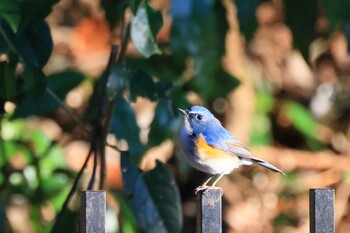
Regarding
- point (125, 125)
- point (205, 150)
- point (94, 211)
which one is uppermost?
point (125, 125)

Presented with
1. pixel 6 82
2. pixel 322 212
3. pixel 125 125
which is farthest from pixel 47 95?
pixel 322 212

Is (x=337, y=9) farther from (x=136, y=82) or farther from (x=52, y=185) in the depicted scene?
(x=52, y=185)

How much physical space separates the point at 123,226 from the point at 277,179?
2.88 m

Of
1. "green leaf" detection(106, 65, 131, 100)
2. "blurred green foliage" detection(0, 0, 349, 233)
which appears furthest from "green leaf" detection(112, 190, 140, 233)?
"green leaf" detection(106, 65, 131, 100)

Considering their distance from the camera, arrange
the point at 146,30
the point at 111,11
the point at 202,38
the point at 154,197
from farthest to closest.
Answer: the point at 111,11
the point at 154,197
the point at 202,38
the point at 146,30

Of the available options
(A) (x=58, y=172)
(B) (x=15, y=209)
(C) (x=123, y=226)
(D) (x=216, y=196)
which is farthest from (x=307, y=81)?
(D) (x=216, y=196)

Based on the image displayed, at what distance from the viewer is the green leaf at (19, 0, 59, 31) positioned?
2904mm

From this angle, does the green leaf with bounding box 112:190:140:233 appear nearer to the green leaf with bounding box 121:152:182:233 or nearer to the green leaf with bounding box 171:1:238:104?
the green leaf with bounding box 121:152:182:233

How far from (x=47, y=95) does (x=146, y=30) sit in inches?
29.6

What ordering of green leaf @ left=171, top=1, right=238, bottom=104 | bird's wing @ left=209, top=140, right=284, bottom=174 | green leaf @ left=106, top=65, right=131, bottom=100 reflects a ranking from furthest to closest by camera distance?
green leaf @ left=106, top=65, right=131, bottom=100 < green leaf @ left=171, top=1, right=238, bottom=104 < bird's wing @ left=209, top=140, right=284, bottom=174

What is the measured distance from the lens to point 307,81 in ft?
22.7

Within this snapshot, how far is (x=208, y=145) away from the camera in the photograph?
298cm

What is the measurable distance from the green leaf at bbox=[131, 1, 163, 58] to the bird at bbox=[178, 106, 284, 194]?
228mm

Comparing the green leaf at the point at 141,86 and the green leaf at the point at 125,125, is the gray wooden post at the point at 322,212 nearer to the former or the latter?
the green leaf at the point at 141,86
